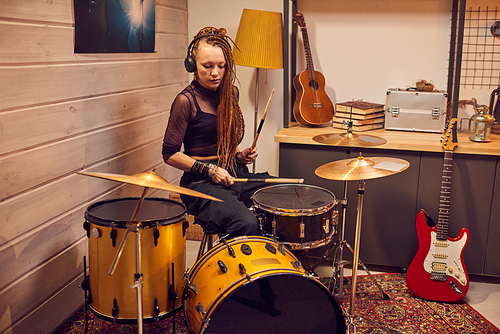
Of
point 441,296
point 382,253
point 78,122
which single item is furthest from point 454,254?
point 78,122

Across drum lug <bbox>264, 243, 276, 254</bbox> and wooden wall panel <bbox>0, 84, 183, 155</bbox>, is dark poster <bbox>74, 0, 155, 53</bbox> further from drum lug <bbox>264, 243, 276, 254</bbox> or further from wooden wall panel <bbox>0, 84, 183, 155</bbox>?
drum lug <bbox>264, 243, 276, 254</bbox>

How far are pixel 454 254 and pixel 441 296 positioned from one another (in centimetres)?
23

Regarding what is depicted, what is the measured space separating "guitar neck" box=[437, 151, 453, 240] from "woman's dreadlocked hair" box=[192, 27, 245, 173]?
112cm

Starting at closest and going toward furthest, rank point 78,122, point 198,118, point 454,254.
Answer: point 78,122, point 198,118, point 454,254

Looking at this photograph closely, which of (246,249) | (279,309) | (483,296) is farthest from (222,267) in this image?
(483,296)

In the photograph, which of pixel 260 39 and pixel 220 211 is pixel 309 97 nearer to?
pixel 260 39

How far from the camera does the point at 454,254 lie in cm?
232

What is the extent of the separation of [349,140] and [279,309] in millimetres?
1100

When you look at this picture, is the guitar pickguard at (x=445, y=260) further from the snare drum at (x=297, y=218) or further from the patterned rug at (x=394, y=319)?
the snare drum at (x=297, y=218)

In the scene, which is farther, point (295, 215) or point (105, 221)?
point (295, 215)

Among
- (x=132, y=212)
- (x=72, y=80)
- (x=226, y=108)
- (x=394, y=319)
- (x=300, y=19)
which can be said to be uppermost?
(x=300, y=19)

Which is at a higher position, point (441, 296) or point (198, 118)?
point (198, 118)

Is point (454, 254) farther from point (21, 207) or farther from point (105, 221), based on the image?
point (21, 207)

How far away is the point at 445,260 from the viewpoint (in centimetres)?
233
